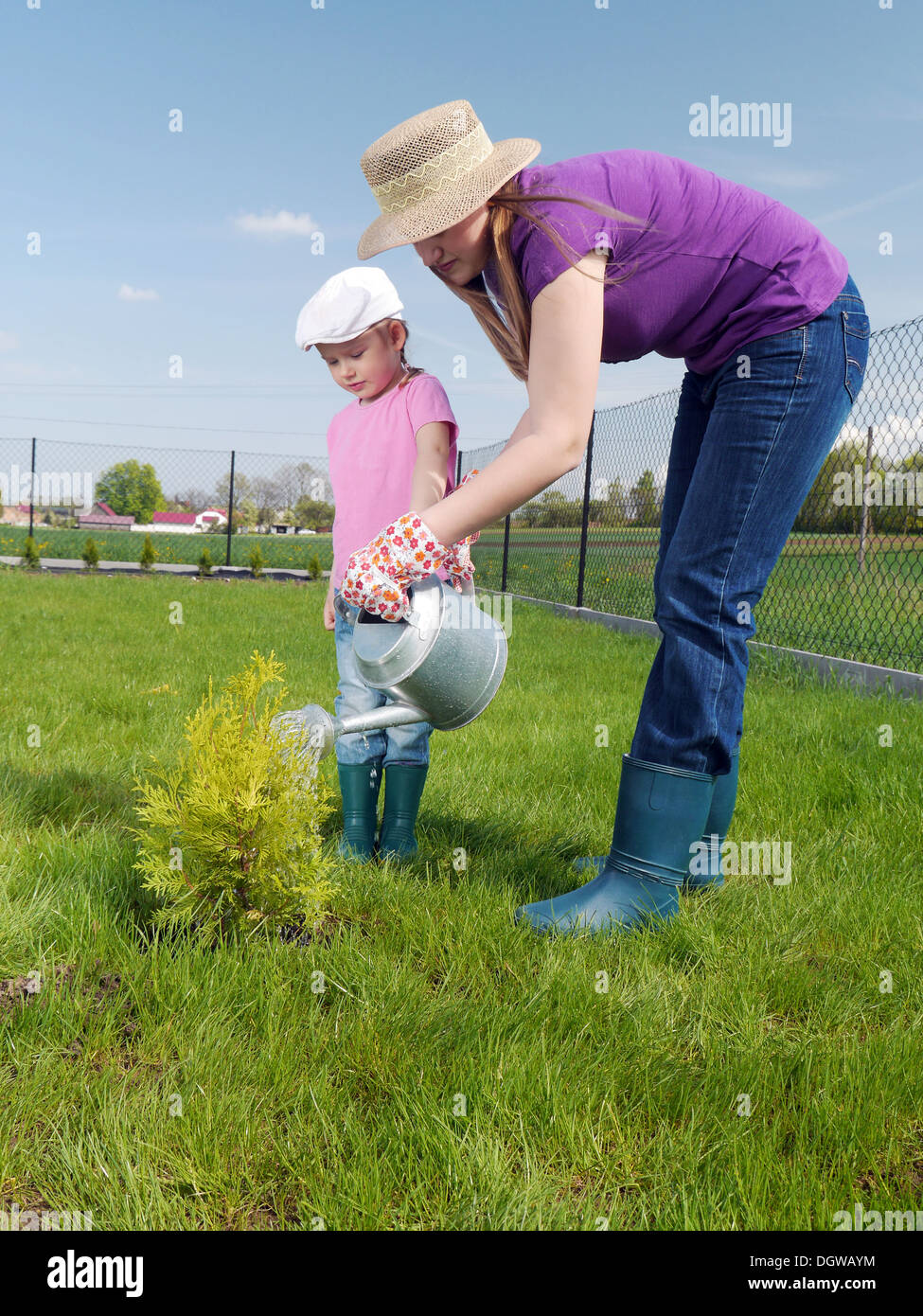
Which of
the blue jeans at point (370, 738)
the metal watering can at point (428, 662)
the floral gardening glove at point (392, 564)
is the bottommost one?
the blue jeans at point (370, 738)

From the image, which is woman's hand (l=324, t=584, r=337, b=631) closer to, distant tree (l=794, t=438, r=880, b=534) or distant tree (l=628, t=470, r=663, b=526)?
distant tree (l=794, t=438, r=880, b=534)

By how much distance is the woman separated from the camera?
176cm

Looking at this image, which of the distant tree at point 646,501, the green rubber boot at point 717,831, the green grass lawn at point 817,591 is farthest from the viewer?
the distant tree at point 646,501

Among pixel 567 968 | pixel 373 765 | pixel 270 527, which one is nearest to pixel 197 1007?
pixel 567 968

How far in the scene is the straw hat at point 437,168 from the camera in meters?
1.77

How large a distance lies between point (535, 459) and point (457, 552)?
1.40ft

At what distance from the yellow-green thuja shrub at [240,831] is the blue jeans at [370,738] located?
1.83 feet

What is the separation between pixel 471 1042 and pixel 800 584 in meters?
5.80

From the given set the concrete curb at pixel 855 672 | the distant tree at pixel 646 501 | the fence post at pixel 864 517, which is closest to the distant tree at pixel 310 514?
the distant tree at pixel 646 501

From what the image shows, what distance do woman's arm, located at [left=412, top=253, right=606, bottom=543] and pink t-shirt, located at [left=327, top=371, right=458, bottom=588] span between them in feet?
2.44

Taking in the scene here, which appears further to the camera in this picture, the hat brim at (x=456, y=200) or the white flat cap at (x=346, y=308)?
the white flat cap at (x=346, y=308)

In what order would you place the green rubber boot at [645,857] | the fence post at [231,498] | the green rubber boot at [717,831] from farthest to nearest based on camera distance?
1. the fence post at [231,498]
2. the green rubber boot at [717,831]
3. the green rubber boot at [645,857]

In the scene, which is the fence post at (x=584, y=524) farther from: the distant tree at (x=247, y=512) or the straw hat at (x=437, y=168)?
the distant tree at (x=247, y=512)

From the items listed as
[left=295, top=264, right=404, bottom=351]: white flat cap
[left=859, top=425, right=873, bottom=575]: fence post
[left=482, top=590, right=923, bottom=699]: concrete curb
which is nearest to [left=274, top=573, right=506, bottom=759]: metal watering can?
[left=295, top=264, right=404, bottom=351]: white flat cap
